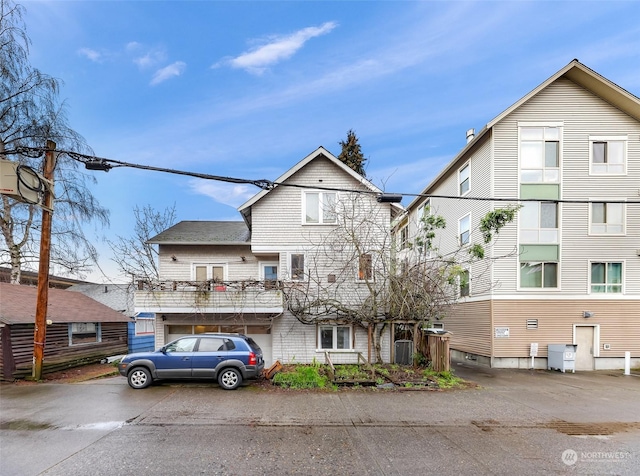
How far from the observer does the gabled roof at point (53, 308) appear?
39.6 feet

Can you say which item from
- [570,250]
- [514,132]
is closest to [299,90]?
[514,132]

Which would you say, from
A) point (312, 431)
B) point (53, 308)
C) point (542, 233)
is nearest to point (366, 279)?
point (312, 431)

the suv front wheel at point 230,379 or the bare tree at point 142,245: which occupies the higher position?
the bare tree at point 142,245

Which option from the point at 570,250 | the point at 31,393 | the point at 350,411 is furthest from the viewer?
the point at 570,250

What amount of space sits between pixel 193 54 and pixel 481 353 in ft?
60.1

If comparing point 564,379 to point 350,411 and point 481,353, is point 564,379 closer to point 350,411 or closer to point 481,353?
point 481,353

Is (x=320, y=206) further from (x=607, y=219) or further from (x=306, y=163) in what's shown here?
(x=607, y=219)

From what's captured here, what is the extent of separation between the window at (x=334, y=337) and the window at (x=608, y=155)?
13576mm

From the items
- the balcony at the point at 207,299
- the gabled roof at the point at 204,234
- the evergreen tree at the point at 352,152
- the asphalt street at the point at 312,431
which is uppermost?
the evergreen tree at the point at 352,152

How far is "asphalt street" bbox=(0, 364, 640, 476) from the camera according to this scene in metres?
5.09

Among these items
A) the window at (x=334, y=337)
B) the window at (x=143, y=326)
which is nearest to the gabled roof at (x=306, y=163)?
the window at (x=334, y=337)

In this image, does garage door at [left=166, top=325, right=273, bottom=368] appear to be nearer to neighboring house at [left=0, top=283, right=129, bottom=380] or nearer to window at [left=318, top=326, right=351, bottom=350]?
window at [left=318, top=326, right=351, bottom=350]

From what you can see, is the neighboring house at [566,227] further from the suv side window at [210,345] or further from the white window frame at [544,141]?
the suv side window at [210,345]

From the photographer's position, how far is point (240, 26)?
1109 centimetres
